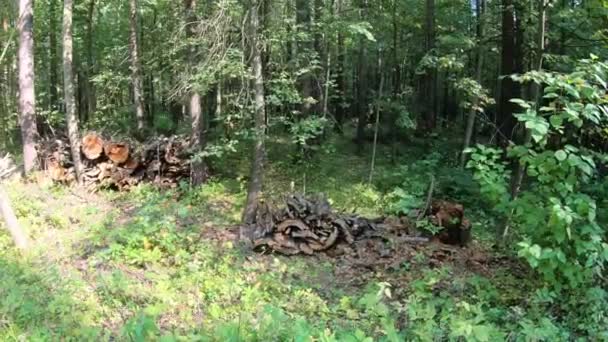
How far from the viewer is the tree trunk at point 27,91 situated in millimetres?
10617

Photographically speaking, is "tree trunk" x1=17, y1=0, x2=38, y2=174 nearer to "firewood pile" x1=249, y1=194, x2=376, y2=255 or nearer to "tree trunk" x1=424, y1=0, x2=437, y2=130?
"firewood pile" x1=249, y1=194, x2=376, y2=255

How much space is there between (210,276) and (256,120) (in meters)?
3.08

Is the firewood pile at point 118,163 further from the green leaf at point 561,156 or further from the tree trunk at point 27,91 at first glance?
the green leaf at point 561,156

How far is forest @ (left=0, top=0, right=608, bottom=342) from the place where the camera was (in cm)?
438

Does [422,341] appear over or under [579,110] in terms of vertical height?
under

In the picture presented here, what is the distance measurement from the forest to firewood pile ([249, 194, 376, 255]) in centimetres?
3

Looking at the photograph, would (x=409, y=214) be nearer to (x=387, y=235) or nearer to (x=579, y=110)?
(x=387, y=235)

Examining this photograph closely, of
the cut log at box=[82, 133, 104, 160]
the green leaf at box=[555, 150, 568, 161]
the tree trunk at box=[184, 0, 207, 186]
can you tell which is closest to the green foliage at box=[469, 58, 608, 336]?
the green leaf at box=[555, 150, 568, 161]

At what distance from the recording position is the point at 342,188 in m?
10.5

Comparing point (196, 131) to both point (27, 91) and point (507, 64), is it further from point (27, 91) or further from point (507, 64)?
point (507, 64)

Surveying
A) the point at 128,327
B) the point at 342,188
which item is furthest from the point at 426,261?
the point at 128,327

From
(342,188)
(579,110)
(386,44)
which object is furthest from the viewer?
(386,44)

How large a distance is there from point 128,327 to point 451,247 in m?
5.39

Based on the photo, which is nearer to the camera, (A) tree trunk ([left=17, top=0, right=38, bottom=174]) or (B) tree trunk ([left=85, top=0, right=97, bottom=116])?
(A) tree trunk ([left=17, top=0, right=38, bottom=174])
